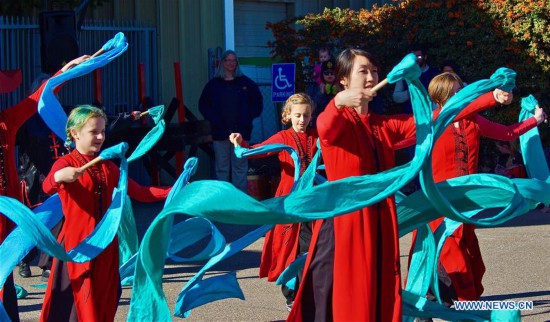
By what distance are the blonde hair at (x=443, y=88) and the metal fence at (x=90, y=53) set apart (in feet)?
22.7

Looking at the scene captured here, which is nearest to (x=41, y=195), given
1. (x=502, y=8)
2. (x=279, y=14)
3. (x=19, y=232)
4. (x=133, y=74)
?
(x=19, y=232)

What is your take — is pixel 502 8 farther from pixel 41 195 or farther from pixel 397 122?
pixel 397 122

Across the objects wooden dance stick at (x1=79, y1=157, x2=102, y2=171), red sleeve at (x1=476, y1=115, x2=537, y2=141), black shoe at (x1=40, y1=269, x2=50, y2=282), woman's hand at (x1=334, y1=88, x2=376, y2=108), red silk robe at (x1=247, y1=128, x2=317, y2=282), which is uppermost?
woman's hand at (x1=334, y1=88, x2=376, y2=108)

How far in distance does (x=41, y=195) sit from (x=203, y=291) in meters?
3.70

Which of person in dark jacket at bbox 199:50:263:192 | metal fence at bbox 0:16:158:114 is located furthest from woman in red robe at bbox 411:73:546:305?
metal fence at bbox 0:16:158:114

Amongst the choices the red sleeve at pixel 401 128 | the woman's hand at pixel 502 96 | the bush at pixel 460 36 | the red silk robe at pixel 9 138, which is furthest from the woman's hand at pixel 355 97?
the bush at pixel 460 36

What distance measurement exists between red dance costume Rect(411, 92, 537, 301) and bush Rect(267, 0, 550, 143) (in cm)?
687

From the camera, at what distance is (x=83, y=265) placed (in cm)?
569

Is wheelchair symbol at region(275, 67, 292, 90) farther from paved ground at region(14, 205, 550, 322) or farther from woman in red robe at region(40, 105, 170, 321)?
woman in red robe at region(40, 105, 170, 321)

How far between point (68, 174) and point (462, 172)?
2.54m

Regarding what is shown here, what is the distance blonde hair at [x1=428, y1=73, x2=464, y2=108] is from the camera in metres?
6.80

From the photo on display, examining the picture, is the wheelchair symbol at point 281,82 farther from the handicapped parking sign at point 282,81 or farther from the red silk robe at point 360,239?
the red silk robe at point 360,239

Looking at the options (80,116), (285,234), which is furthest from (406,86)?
(80,116)

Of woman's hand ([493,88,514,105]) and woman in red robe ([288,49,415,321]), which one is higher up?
woman's hand ([493,88,514,105])
